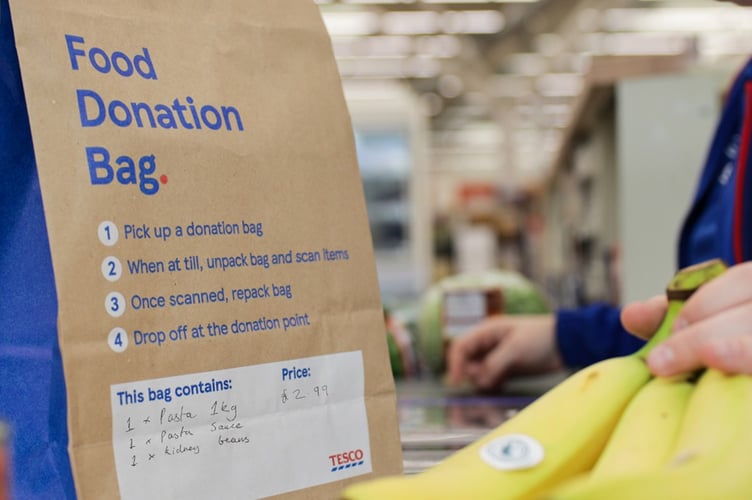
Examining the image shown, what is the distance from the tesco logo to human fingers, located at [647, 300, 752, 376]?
0.96 ft

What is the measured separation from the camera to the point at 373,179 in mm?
5234

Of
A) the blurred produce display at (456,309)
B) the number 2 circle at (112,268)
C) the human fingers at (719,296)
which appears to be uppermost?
the number 2 circle at (112,268)

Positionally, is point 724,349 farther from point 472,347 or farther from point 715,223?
point 472,347

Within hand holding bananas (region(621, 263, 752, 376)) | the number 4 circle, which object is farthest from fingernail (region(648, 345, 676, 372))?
the number 4 circle

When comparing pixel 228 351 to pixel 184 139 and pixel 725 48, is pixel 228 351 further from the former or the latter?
pixel 725 48

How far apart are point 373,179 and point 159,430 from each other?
4.65 metres

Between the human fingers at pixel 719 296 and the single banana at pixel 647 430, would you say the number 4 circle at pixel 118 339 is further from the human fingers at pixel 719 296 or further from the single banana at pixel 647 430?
the human fingers at pixel 719 296

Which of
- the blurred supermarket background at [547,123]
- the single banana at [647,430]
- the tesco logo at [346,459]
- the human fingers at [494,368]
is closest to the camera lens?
the single banana at [647,430]

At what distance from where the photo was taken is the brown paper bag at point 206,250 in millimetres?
610

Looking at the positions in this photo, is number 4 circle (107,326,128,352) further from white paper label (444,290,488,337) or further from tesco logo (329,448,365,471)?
white paper label (444,290,488,337)

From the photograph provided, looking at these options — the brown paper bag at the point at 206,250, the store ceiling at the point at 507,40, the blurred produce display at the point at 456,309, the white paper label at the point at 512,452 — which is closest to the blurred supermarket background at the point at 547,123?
the store ceiling at the point at 507,40

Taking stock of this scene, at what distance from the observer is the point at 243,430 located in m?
0.68

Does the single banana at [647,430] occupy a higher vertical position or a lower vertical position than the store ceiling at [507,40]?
lower

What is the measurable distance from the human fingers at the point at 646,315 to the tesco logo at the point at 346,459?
30 cm
